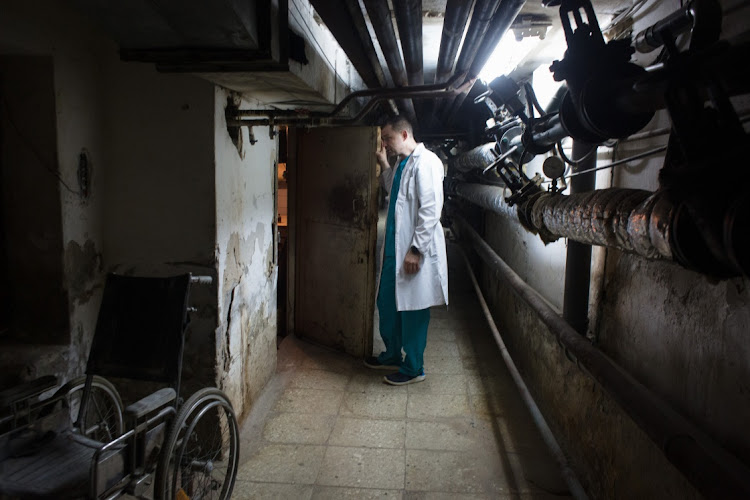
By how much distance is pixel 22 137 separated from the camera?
2311 millimetres

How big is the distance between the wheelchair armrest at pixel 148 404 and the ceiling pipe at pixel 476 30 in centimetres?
206

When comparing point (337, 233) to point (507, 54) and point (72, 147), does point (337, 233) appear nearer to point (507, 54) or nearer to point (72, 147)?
point (507, 54)

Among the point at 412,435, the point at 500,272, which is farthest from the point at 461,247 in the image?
the point at 412,435

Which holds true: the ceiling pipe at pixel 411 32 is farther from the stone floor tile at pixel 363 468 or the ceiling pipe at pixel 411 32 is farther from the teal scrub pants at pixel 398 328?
the stone floor tile at pixel 363 468

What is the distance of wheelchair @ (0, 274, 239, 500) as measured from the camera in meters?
1.83

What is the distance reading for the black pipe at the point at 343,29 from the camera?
191cm

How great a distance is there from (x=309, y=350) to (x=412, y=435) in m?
1.68

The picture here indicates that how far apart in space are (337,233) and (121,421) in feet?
8.05

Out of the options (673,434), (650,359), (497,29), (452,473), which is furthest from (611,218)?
(452,473)

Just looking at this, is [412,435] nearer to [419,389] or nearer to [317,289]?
[419,389]

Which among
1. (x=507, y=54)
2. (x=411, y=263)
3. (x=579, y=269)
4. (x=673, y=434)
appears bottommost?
(x=673, y=434)

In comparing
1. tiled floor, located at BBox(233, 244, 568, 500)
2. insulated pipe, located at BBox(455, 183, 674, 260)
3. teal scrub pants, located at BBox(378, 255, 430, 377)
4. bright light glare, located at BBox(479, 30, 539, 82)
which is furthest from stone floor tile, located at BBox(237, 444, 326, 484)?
bright light glare, located at BBox(479, 30, 539, 82)

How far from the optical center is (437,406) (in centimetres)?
356

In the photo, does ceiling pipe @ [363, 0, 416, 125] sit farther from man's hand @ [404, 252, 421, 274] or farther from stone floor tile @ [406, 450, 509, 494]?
stone floor tile @ [406, 450, 509, 494]
